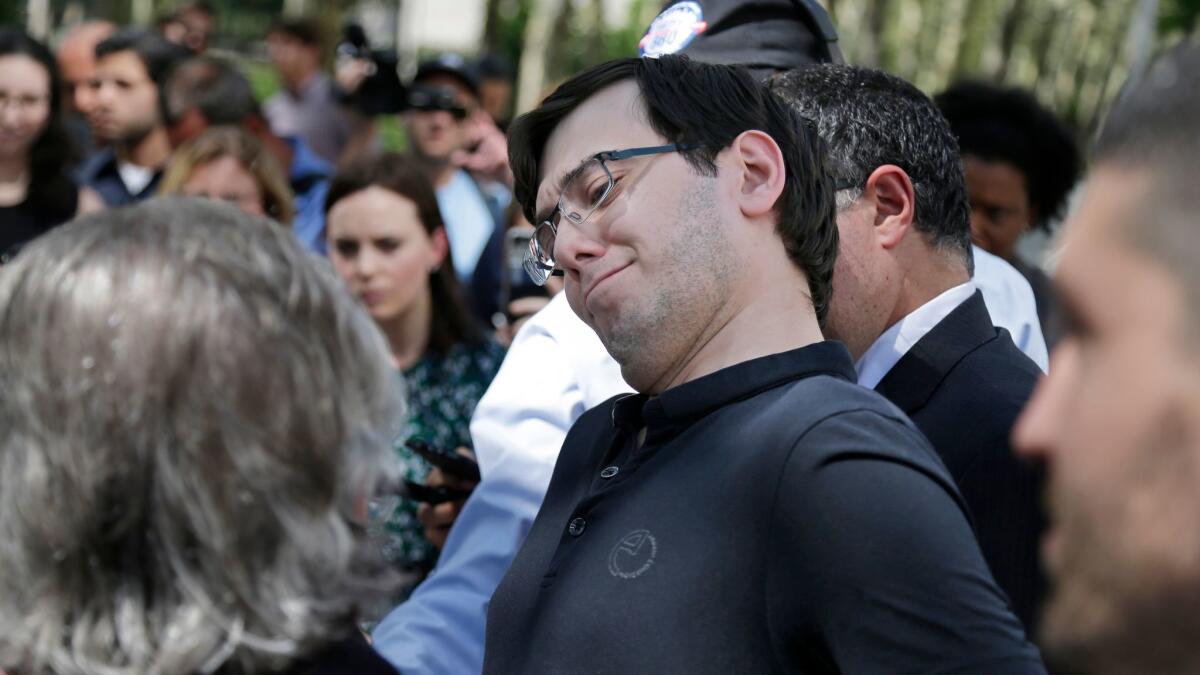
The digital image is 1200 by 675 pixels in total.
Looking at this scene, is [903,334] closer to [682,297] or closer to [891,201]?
[891,201]

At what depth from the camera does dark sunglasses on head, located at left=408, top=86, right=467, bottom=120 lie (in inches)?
296

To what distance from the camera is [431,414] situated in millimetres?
4160

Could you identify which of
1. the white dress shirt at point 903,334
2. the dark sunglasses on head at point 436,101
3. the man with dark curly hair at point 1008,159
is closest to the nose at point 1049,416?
the white dress shirt at point 903,334

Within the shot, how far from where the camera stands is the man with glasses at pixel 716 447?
1690mm

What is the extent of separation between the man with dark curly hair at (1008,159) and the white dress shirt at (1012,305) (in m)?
1.10

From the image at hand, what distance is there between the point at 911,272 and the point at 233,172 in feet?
11.4

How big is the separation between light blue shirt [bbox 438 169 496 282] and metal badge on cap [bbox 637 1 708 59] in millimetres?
3125

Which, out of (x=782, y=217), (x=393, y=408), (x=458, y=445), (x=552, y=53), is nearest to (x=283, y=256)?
(x=393, y=408)

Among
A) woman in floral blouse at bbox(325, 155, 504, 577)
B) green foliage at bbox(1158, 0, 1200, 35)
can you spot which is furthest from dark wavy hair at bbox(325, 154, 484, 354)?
green foliage at bbox(1158, 0, 1200, 35)

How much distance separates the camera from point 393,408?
163cm

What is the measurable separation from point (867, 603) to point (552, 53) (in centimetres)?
1932

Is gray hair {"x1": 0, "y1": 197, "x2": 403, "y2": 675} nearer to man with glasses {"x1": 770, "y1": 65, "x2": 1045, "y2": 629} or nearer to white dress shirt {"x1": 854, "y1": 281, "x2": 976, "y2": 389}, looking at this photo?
man with glasses {"x1": 770, "y1": 65, "x2": 1045, "y2": 629}

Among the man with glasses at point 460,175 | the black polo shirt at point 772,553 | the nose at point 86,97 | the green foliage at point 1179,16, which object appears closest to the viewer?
the black polo shirt at point 772,553

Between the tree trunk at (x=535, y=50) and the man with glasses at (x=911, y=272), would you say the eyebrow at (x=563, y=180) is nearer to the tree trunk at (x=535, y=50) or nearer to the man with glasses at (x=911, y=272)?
the man with glasses at (x=911, y=272)
